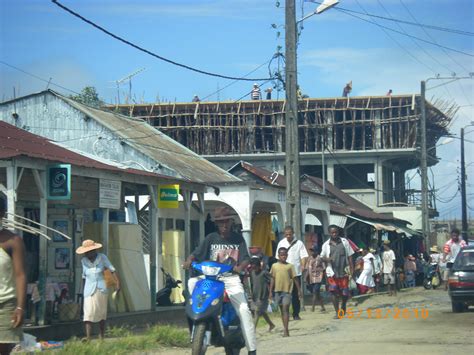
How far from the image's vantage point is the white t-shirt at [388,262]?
31094 millimetres

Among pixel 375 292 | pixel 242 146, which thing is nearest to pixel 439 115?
pixel 242 146

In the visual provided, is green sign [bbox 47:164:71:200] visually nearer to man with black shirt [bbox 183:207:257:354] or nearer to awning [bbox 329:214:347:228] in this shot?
man with black shirt [bbox 183:207:257:354]

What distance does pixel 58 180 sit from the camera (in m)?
14.7

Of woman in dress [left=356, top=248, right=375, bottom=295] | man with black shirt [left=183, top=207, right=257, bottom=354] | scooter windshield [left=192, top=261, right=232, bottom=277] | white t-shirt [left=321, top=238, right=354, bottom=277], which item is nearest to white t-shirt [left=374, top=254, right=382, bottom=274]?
woman in dress [left=356, top=248, right=375, bottom=295]

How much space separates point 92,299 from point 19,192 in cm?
429

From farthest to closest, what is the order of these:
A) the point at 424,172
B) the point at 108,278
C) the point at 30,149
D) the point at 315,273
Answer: the point at 424,172 < the point at 315,273 < the point at 30,149 < the point at 108,278

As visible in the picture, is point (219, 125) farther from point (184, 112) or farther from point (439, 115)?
point (439, 115)

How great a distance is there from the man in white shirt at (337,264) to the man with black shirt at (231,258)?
8.61 meters

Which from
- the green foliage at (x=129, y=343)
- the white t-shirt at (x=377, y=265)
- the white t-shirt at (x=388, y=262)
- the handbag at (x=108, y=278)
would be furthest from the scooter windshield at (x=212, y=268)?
the white t-shirt at (x=377, y=265)

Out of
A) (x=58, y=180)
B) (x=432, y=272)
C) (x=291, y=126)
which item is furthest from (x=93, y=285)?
(x=432, y=272)

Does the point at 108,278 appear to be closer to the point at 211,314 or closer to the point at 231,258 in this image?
the point at 231,258

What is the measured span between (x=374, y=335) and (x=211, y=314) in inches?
217

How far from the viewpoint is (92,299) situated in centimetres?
1400
